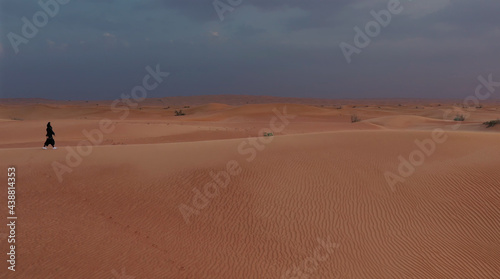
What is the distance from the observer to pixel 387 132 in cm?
1364

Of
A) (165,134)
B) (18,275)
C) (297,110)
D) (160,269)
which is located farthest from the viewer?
(297,110)

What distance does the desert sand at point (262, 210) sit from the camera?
5828mm

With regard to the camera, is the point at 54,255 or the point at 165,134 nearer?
the point at 54,255

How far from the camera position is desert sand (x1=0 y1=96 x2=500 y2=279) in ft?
19.1

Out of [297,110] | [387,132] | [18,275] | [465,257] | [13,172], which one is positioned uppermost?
[297,110]

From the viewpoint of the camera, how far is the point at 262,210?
7.73 metres

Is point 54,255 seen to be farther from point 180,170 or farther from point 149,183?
point 180,170

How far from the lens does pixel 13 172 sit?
917 cm

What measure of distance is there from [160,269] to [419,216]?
5.45 meters

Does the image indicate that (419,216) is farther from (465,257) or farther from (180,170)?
(180,170)

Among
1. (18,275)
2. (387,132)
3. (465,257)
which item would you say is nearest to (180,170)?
(18,275)

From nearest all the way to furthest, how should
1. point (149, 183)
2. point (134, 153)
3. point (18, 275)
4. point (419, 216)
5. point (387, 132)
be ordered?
point (18, 275)
point (419, 216)
point (149, 183)
point (134, 153)
point (387, 132)

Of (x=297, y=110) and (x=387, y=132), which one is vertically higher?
(x=297, y=110)

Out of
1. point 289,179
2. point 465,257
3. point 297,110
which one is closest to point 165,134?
point 289,179
